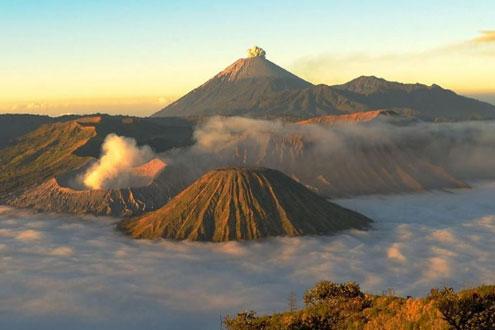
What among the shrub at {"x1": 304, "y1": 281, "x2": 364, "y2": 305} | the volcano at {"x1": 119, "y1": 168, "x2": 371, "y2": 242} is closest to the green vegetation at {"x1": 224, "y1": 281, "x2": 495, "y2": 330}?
the shrub at {"x1": 304, "y1": 281, "x2": 364, "y2": 305}

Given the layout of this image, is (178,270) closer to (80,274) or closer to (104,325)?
(80,274)

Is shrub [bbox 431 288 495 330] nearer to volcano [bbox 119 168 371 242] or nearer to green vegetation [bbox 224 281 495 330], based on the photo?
green vegetation [bbox 224 281 495 330]

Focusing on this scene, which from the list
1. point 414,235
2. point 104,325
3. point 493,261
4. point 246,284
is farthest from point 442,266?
point 104,325

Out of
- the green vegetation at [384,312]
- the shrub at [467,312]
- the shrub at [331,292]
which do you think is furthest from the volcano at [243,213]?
the shrub at [467,312]

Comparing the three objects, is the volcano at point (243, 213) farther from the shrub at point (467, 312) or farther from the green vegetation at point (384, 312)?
the shrub at point (467, 312)

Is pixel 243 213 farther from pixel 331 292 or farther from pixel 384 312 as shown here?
pixel 384 312

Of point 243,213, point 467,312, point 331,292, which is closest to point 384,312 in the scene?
point 467,312
